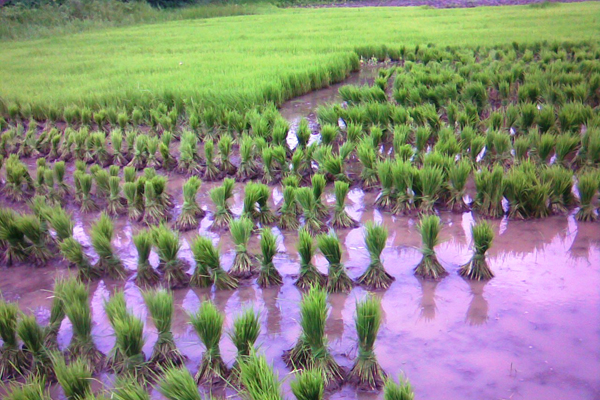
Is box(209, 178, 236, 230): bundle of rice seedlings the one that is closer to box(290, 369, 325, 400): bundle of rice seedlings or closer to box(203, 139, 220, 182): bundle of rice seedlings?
box(203, 139, 220, 182): bundle of rice seedlings

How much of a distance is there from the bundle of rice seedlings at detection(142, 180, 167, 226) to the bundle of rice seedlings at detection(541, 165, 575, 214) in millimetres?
2651

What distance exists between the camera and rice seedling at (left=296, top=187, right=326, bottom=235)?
362 cm

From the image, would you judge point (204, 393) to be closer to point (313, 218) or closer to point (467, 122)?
point (313, 218)

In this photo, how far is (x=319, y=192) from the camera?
3.78m

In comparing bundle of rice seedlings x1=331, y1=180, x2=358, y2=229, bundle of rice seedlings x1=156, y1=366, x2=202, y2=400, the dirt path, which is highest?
the dirt path

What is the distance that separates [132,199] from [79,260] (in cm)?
89

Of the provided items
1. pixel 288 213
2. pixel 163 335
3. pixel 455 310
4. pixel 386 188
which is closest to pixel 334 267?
pixel 455 310

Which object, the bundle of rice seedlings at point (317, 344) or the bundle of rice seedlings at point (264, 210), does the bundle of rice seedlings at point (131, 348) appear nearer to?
the bundle of rice seedlings at point (317, 344)

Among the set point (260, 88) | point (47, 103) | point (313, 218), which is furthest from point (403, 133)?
point (47, 103)

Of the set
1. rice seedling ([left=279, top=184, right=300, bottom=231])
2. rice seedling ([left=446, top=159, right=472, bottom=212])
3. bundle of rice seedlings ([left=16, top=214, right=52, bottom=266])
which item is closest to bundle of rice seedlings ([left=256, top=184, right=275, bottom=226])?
rice seedling ([left=279, top=184, right=300, bottom=231])

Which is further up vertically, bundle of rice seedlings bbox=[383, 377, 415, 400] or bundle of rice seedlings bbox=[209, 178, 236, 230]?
bundle of rice seedlings bbox=[383, 377, 415, 400]

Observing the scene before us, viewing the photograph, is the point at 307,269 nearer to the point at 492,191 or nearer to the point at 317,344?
the point at 317,344

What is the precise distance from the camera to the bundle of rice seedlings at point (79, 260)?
3.17m

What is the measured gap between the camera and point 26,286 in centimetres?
325
